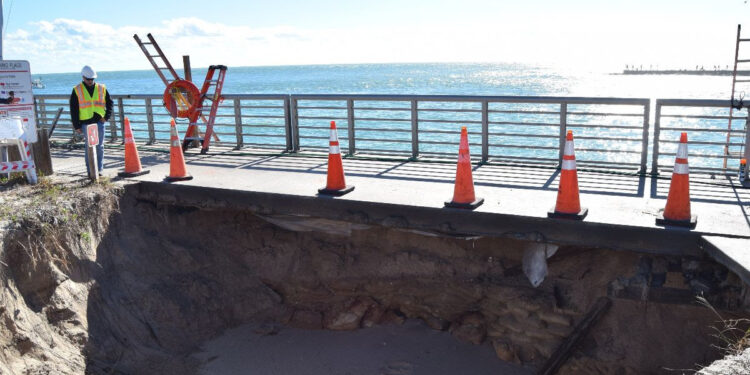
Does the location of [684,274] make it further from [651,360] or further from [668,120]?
[668,120]

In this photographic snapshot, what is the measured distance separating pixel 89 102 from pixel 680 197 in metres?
7.82

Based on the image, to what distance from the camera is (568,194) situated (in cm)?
654

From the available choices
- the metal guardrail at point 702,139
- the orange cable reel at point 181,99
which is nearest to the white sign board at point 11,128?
the orange cable reel at point 181,99

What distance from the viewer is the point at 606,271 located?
22.2 feet

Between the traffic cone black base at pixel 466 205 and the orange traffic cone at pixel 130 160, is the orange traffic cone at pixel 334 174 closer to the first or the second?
the traffic cone black base at pixel 466 205

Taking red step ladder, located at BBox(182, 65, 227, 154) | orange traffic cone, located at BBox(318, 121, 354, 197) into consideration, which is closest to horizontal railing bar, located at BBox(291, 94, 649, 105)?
red step ladder, located at BBox(182, 65, 227, 154)

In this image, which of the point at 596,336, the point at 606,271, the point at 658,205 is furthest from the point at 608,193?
the point at 596,336

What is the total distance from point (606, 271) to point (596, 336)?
72 centimetres

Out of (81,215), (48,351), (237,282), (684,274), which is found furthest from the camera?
(237,282)

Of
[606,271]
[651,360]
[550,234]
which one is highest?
[550,234]

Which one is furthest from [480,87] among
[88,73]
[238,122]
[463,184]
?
[463,184]

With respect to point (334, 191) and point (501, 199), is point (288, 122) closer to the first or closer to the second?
point (334, 191)

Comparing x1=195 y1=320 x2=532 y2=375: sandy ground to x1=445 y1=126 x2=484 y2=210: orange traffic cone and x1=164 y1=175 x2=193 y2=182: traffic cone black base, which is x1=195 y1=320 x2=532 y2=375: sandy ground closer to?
x1=445 y1=126 x2=484 y2=210: orange traffic cone

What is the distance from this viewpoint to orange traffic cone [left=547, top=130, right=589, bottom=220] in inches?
254
